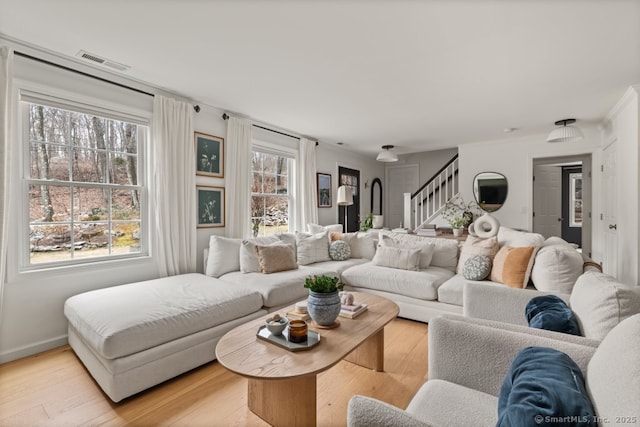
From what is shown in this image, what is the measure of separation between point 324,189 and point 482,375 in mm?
4681

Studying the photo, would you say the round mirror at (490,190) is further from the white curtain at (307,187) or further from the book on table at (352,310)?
the book on table at (352,310)

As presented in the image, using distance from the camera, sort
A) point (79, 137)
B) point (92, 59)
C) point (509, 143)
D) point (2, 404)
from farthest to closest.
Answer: point (509, 143) → point (79, 137) → point (92, 59) → point (2, 404)

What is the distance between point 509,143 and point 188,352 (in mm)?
6069

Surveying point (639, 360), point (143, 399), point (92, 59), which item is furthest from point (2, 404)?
point (639, 360)

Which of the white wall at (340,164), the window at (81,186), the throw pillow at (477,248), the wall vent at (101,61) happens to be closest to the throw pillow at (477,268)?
the throw pillow at (477,248)

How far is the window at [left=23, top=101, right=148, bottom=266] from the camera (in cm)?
252

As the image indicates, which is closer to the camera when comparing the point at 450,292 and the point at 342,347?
the point at 342,347

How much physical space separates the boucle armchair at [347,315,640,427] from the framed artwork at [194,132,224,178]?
10.4ft

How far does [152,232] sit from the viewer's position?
3.17 meters

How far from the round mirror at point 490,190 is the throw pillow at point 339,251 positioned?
3.25 meters

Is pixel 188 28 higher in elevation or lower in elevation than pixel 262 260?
higher

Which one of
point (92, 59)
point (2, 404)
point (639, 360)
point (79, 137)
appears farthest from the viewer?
point (79, 137)

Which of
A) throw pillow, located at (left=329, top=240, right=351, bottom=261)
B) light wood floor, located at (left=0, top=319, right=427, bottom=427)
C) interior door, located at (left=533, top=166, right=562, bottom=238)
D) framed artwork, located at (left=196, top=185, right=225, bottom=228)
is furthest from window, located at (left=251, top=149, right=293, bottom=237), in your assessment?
interior door, located at (left=533, top=166, right=562, bottom=238)

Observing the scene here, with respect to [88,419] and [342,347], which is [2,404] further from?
[342,347]
